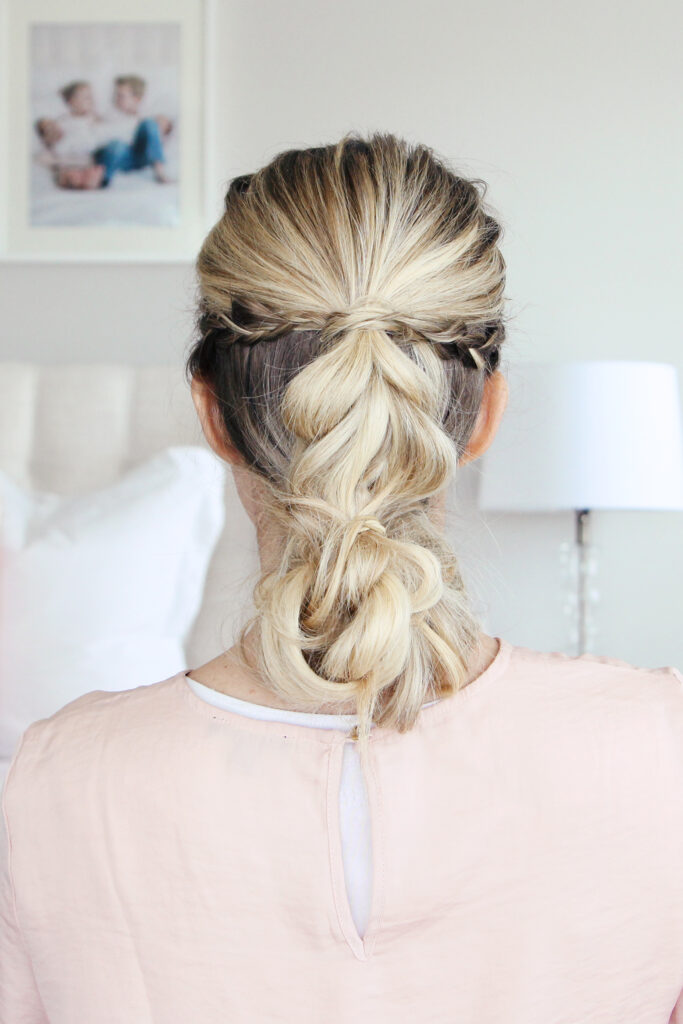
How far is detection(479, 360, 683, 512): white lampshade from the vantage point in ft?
6.24

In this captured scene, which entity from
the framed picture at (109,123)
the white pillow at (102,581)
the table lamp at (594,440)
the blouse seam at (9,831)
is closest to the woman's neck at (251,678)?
the blouse seam at (9,831)

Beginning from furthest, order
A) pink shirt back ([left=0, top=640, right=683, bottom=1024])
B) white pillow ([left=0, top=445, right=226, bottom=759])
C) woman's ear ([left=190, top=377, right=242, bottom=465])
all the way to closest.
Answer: white pillow ([left=0, top=445, right=226, bottom=759]), woman's ear ([left=190, top=377, right=242, bottom=465]), pink shirt back ([left=0, top=640, right=683, bottom=1024])

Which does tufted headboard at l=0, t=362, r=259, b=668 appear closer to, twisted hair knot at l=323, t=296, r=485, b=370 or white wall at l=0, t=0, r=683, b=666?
white wall at l=0, t=0, r=683, b=666

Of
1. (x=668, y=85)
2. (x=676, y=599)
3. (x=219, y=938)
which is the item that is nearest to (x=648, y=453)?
(x=676, y=599)

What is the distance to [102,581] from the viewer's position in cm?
165

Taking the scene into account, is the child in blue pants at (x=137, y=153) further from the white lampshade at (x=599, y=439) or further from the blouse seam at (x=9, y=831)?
the blouse seam at (x=9, y=831)

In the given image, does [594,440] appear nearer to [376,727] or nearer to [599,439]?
[599,439]

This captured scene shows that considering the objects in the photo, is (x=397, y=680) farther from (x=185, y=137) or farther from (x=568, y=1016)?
(x=185, y=137)

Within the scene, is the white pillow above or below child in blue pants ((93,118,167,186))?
below

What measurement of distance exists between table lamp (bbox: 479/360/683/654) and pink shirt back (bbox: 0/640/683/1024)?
1.29 m

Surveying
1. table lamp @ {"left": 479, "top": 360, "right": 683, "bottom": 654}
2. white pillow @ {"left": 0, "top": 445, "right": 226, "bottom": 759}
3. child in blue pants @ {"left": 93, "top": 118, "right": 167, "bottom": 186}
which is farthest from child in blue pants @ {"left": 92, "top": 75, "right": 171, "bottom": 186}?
table lamp @ {"left": 479, "top": 360, "right": 683, "bottom": 654}

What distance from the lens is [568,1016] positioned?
2.16 ft

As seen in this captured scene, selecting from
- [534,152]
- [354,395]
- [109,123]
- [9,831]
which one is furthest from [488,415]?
[109,123]

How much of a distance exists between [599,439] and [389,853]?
55.8 inches
